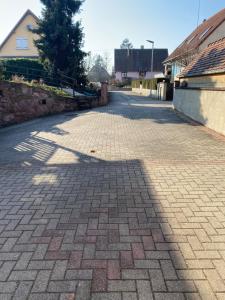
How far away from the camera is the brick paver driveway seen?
261 cm

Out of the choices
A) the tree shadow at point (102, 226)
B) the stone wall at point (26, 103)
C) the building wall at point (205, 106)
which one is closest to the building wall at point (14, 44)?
the stone wall at point (26, 103)

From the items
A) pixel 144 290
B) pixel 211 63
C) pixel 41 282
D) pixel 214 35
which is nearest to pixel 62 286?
pixel 41 282

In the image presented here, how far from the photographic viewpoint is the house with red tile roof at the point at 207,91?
382 inches

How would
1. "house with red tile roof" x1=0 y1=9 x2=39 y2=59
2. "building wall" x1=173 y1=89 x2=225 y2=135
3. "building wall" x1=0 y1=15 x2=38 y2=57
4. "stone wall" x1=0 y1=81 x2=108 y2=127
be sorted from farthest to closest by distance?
1. "building wall" x1=0 y1=15 x2=38 y2=57
2. "house with red tile roof" x1=0 y1=9 x2=39 y2=59
3. "stone wall" x1=0 y1=81 x2=108 y2=127
4. "building wall" x1=173 y1=89 x2=225 y2=135

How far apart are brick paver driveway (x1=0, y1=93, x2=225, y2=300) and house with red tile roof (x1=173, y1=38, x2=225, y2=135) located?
2.57 m

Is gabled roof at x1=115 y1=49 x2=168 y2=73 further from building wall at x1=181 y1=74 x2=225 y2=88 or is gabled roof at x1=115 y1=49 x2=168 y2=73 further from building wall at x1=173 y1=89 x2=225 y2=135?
building wall at x1=181 y1=74 x2=225 y2=88

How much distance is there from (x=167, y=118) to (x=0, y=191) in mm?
10454

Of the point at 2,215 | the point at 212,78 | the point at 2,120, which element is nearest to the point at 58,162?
the point at 2,215

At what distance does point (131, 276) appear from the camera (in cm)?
270

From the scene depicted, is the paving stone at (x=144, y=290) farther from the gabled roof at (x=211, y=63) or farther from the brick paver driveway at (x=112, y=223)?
the gabled roof at (x=211, y=63)

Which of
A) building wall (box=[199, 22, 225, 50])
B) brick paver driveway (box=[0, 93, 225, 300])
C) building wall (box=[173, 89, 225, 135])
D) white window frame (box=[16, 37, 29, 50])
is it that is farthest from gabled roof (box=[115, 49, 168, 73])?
brick paver driveway (box=[0, 93, 225, 300])

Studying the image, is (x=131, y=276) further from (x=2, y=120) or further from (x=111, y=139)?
(x=2, y=120)

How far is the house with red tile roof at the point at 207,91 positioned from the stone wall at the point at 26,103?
7271 mm

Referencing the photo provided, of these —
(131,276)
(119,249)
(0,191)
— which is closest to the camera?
(131,276)
